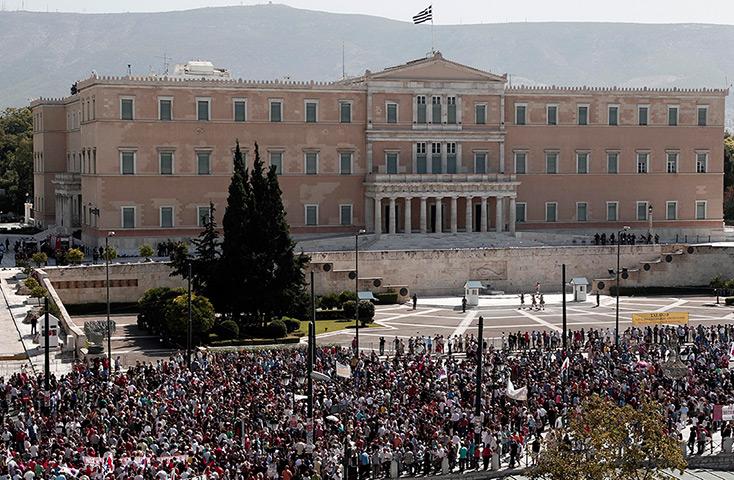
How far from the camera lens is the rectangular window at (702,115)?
9019 cm

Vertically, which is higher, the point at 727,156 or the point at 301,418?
the point at 727,156

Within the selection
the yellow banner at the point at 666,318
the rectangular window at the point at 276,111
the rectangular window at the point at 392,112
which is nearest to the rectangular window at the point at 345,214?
the rectangular window at the point at 392,112

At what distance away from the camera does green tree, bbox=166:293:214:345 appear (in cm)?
5519

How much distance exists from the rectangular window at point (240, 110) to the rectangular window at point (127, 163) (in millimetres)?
6593

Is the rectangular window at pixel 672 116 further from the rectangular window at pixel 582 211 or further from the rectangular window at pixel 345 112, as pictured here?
the rectangular window at pixel 345 112

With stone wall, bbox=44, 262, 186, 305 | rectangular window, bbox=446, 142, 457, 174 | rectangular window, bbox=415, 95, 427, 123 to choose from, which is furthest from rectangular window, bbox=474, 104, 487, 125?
stone wall, bbox=44, 262, 186, 305

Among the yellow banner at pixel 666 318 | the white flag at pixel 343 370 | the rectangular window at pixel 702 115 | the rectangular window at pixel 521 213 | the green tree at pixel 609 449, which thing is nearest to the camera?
the green tree at pixel 609 449

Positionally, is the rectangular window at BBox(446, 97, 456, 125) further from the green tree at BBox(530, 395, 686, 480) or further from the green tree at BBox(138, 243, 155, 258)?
the green tree at BBox(530, 395, 686, 480)

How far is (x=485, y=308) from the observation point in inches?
2761

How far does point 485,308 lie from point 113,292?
18.8m

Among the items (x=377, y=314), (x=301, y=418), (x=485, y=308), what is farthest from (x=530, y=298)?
(x=301, y=418)

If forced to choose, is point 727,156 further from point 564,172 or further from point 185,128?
point 185,128

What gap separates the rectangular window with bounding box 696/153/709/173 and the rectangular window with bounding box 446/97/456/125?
17.4m

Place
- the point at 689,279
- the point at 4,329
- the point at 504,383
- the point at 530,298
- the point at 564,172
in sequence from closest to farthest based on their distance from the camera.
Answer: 1. the point at 504,383
2. the point at 4,329
3. the point at 530,298
4. the point at 689,279
5. the point at 564,172
